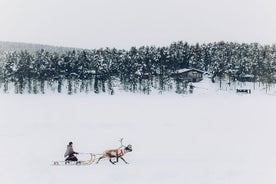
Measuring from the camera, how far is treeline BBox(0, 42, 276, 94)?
2970 inches

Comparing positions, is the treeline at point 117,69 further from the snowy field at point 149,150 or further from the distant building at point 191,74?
the snowy field at point 149,150

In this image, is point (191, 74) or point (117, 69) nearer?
point (117, 69)

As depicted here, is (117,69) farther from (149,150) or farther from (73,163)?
(73,163)

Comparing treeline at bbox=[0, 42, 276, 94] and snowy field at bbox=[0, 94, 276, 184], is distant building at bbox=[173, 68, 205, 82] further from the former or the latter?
snowy field at bbox=[0, 94, 276, 184]

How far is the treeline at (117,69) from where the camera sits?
247ft

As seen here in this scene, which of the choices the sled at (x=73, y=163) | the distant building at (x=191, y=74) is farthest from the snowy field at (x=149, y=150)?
the distant building at (x=191, y=74)

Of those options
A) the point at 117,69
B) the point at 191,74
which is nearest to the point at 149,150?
the point at 117,69

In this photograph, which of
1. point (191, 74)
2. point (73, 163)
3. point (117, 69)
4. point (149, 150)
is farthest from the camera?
point (191, 74)

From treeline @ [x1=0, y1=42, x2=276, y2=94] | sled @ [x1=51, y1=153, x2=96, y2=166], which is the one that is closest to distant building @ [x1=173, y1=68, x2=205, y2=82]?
treeline @ [x1=0, y1=42, x2=276, y2=94]

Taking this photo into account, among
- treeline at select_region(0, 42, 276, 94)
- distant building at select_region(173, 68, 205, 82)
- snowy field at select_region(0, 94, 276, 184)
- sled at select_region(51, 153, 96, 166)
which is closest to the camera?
snowy field at select_region(0, 94, 276, 184)

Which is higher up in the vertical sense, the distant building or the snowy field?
the distant building

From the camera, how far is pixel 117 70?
80.2 metres

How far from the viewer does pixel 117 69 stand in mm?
80188

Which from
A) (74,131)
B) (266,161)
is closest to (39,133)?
A: (74,131)
